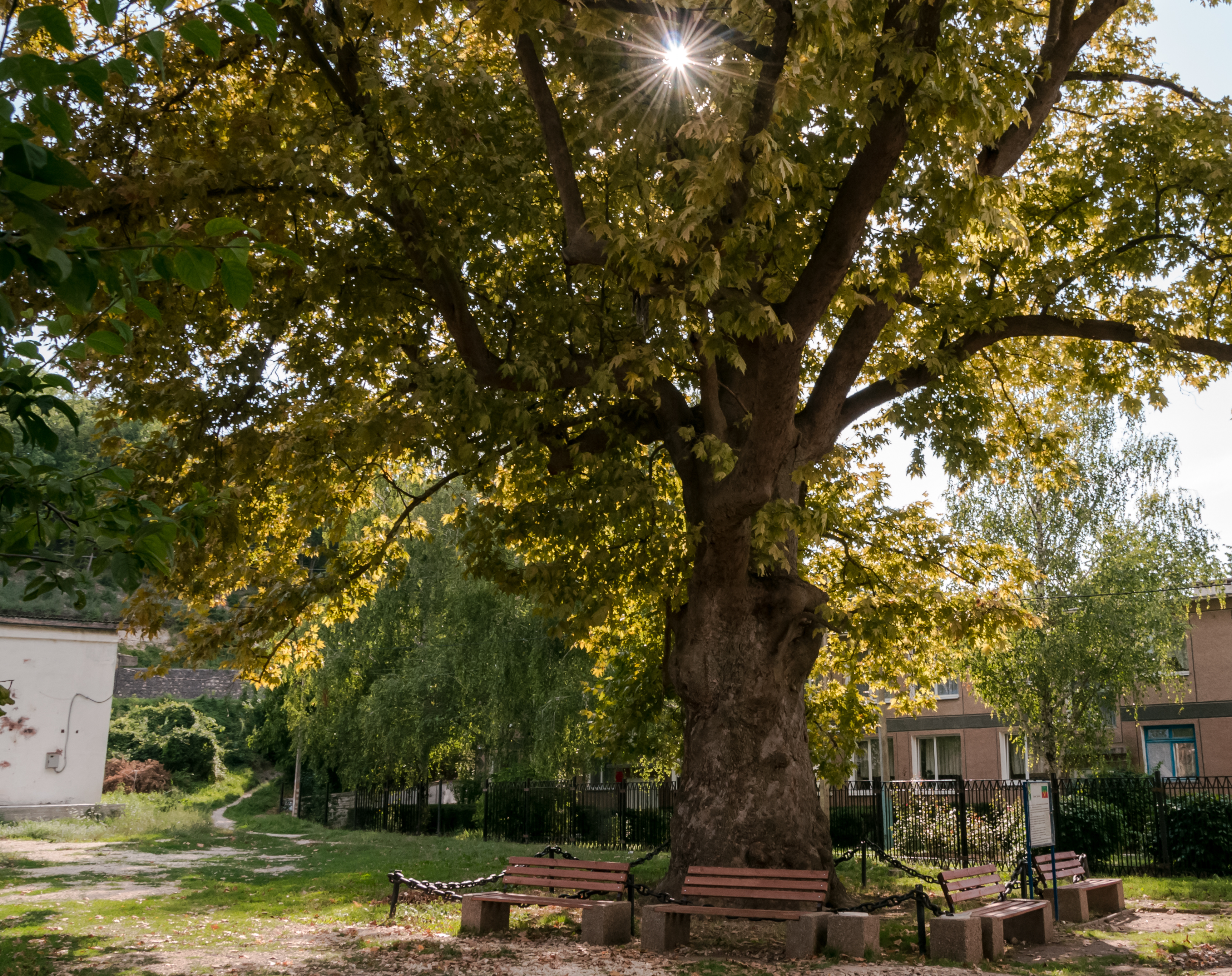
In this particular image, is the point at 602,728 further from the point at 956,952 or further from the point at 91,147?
the point at 91,147

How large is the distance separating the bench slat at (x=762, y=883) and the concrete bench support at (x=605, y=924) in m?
0.85

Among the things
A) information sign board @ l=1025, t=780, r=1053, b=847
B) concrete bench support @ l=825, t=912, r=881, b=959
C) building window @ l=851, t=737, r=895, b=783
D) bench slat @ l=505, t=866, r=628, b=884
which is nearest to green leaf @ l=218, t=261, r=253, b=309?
concrete bench support @ l=825, t=912, r=881, b=959

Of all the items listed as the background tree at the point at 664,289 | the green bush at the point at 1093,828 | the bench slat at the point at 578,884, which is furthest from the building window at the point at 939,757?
the bench slat at the point at 578,884

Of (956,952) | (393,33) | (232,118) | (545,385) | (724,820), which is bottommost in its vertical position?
(956,952)

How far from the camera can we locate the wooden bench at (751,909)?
28.8 feet

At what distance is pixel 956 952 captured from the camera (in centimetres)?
877

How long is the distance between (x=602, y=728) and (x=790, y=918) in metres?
6.82

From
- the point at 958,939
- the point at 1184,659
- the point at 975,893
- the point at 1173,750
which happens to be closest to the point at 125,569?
the point at 958,939

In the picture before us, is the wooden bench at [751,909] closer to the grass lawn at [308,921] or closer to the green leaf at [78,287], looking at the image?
the grass lawn at [308,921]

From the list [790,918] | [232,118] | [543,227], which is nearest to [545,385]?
[543,227]

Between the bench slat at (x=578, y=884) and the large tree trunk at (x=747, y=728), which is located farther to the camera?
the large tree trunk at (x=747, y=728)

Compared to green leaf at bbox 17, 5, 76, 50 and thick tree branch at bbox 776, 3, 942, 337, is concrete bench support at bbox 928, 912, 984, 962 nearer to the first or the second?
thick tree branch at bbox 776, 3, 942, 337

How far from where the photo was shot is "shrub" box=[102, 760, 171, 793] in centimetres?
3456

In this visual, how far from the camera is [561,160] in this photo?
9.07 metres
